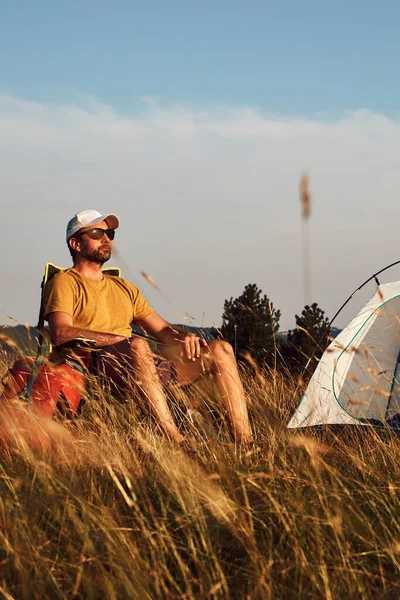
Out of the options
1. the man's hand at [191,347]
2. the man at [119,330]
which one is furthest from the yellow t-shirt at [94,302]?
the man's hand at [191,347]

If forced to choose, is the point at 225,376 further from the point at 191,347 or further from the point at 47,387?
the point at 47,387

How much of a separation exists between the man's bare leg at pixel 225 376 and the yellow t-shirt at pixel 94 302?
0.44 metres

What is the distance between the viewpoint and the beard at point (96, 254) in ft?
14.7

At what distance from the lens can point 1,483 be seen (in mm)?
2984

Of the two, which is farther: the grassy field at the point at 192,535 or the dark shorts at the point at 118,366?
the dark shorts at the point at 118,366

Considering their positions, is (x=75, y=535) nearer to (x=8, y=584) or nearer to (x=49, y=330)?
(x=8, y=584)

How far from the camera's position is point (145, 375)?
3684 millimetres

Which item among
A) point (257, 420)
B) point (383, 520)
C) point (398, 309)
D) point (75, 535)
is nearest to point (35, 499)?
point (75, 535)

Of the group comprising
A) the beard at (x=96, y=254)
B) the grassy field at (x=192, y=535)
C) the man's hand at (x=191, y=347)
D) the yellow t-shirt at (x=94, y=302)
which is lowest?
the grassy field at (x=192, y=535)

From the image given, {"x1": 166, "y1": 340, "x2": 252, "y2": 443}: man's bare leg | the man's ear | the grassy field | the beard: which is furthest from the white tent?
the grassy field

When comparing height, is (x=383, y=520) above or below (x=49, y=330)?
below

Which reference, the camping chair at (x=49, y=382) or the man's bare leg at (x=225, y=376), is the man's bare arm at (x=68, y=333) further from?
the man's bare leg at (x=225, y=376)

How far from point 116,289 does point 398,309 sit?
200cm

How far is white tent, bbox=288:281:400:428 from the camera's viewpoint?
16.1 feet
